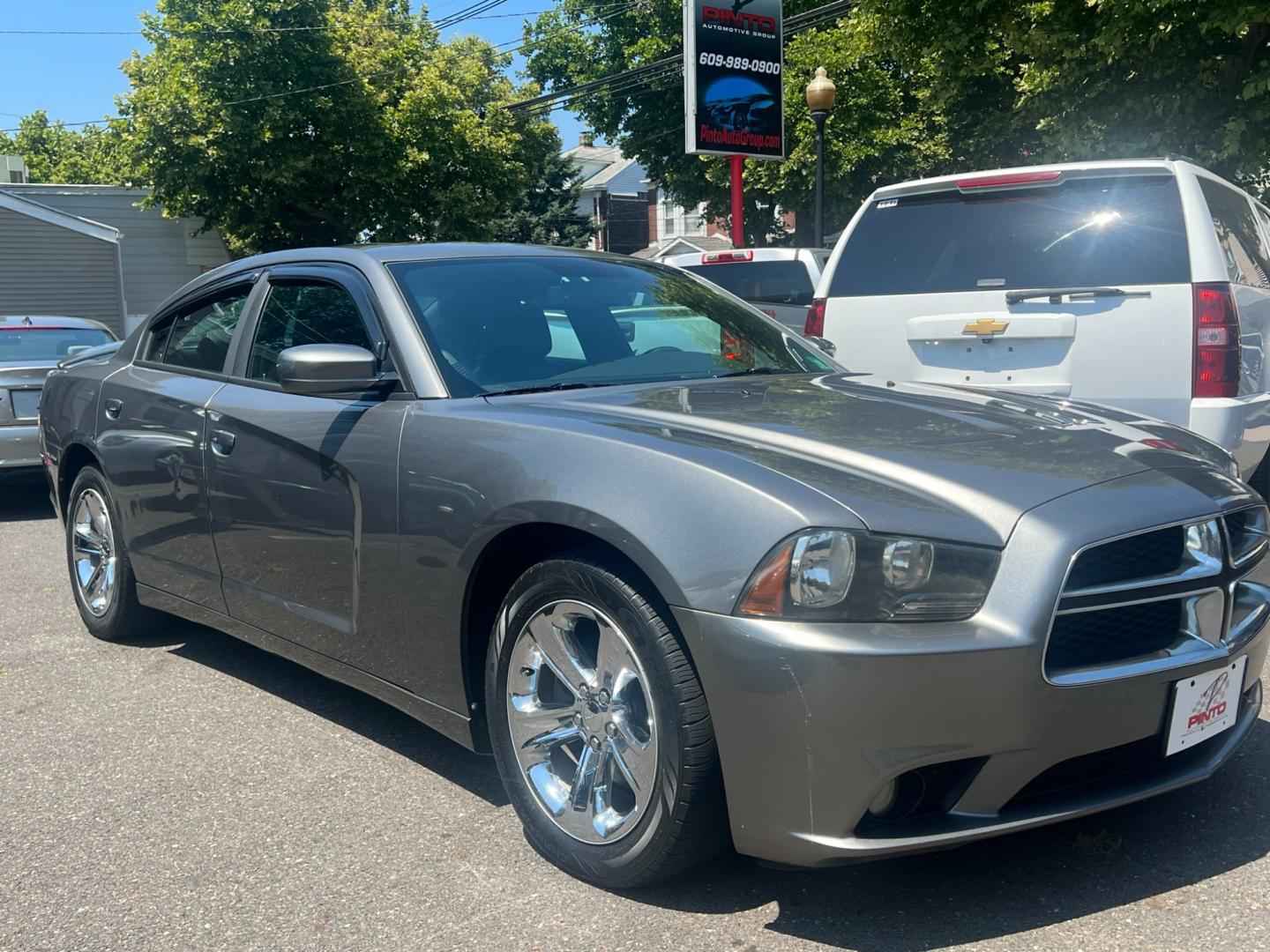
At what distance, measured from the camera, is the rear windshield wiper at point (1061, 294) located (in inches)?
216

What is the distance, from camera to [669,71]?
32375 millimetres

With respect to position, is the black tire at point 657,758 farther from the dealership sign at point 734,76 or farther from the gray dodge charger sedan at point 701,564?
the dealership sign at point 734,76

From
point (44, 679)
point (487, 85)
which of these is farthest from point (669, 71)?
point (44, 679)

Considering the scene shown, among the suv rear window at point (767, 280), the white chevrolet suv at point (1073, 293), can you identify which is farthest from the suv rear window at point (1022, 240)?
the suv rear window at point (767, 280)

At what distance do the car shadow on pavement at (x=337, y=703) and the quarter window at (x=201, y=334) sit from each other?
1.21 m

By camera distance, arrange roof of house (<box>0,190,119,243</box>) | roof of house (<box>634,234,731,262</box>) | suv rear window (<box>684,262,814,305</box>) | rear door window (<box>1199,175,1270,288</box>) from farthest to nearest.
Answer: roof of house (<box>634,234,731,262</box>), roof of house (<box>0,190,119,243</box>), suv rear window (<box>684,262,814,305</box>), rear door window (<box>1199,175,1270,288</box>)

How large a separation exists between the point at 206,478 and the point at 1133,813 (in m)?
3.06

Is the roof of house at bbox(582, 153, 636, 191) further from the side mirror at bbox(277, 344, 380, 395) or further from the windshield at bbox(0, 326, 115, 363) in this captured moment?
the side mirror at bbox(277, 344, 380, 395)

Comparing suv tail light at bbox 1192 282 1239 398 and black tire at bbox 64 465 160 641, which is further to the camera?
suv tail light at bbox 1192 282 1239 398

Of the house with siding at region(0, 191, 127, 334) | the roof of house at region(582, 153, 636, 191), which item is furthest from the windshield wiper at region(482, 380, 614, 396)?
the roof of house at region(582, 153, 636, 191)

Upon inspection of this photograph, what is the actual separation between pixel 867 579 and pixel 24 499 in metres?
9.42

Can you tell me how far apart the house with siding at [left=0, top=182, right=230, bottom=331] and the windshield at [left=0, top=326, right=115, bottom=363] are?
19.2m

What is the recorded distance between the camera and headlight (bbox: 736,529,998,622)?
2506 millimetres

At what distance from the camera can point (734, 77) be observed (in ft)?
61.6
